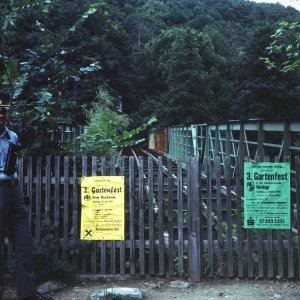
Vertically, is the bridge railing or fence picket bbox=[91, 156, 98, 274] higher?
the bridge railing

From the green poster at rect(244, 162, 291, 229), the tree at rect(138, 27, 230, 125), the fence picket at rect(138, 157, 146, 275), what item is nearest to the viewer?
the green poster at rect(244, 162, 291, 229)

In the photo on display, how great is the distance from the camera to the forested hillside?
5.63m

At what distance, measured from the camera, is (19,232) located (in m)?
4.34

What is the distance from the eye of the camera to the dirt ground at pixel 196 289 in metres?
4.76

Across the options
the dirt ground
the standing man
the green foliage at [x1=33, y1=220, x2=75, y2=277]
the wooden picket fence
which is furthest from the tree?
the standing man

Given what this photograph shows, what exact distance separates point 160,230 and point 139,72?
2593 inches

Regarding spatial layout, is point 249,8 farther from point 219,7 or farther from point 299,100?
point 299,100

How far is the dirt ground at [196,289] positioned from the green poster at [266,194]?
710 millimetres

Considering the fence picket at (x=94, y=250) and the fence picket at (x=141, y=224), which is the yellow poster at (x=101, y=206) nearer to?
the fence picket at (x=94, y=250)

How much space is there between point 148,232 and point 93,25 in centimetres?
5368

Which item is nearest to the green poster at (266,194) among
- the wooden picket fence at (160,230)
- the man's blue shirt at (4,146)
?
the wooden picket fence at (160,230)

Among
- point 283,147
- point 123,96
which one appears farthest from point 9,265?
point 123,96

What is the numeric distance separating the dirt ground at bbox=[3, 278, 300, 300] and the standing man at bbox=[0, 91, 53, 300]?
2.09 feet

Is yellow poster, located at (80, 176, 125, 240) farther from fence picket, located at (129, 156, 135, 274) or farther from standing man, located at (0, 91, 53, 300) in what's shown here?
standing man, located at (0, 91, 53, 300)
